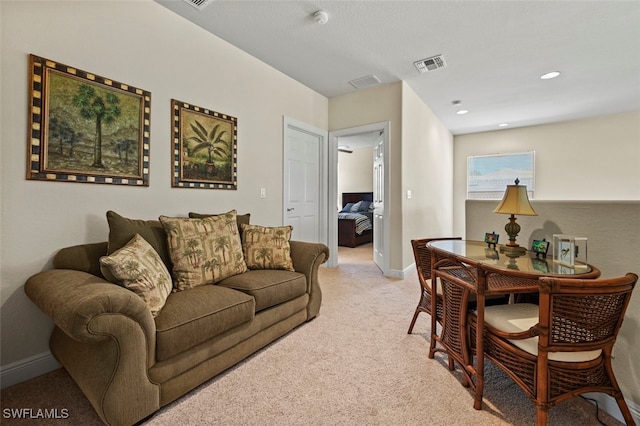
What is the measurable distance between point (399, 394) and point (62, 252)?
7.07 feet

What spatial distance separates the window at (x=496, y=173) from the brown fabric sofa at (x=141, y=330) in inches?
244

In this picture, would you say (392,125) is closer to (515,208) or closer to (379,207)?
(379,207)

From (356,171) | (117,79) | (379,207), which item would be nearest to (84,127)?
(117,79)

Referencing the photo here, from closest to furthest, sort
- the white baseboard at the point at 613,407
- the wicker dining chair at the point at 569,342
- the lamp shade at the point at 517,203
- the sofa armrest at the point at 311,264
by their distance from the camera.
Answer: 1. the wicker dining chair at the point at 569,342
2. the white baseboard at the point at 613,407
3. the lamp shade at the point at 517,203
4. the sofa armrest at the point at 311,264

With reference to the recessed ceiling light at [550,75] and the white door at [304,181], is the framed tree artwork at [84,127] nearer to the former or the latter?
the white door at [304,181]

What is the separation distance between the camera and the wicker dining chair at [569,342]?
1.09 meters

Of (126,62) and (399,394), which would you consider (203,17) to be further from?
(399,394)

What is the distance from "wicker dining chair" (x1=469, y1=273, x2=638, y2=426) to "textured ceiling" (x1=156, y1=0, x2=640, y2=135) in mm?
2359

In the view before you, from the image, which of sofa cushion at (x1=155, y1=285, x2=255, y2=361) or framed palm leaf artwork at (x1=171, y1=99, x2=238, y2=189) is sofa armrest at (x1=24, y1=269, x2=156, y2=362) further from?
framed palm leaf artwork at (x1=171, y1=99, x2=238, y2=189)

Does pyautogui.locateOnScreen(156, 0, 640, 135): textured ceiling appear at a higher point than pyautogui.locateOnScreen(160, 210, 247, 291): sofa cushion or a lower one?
higher

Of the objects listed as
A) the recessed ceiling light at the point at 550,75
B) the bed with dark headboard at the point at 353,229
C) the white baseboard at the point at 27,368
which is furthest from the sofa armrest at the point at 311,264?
the bed with dark headboard at the point at 353,229

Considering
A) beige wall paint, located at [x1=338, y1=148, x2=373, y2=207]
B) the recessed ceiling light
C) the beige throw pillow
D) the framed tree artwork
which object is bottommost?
the beige throw pillow

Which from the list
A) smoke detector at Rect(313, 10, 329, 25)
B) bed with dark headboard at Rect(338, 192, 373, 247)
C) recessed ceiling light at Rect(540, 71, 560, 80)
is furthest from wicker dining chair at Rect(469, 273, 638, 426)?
bed with dark headboard at Rect(338, 192, 373, 247)

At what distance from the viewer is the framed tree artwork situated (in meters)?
1.76
